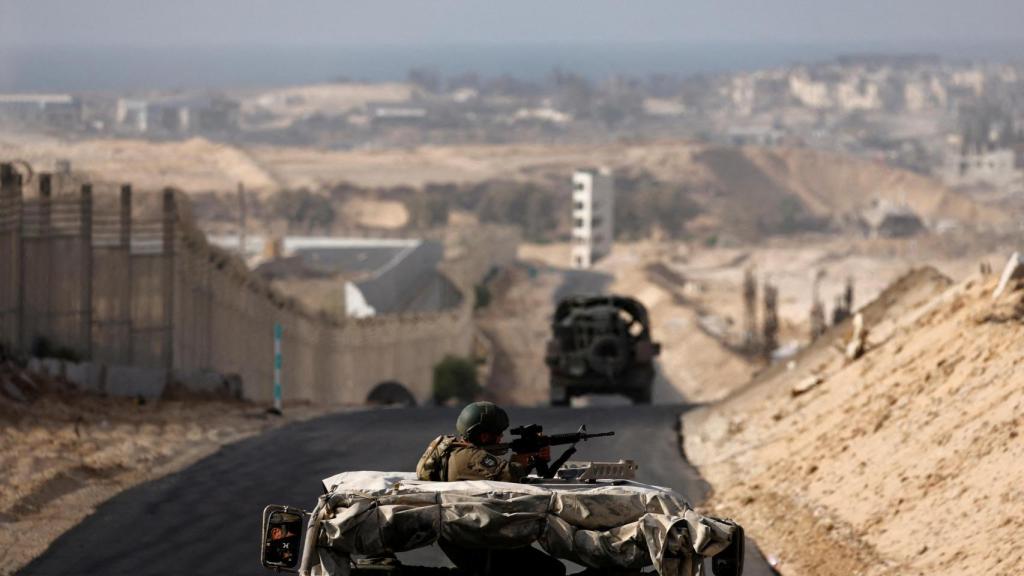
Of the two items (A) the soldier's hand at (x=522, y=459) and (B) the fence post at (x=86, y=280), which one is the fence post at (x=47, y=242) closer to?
(B) the fence post at (x=86, y=280)

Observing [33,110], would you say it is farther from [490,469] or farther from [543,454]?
[490,469]

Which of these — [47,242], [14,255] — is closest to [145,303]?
[47,242]

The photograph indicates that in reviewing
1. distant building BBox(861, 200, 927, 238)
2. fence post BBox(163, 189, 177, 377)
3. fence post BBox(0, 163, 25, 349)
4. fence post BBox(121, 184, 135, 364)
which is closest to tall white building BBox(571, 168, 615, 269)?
distant building BBox(861, 200, 927, 238)

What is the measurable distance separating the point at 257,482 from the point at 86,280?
1190cm

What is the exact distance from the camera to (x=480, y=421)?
1048cm

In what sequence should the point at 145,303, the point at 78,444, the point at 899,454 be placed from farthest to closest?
1. the point at 145,303
2. the point at 78,444
3. the point at 899,454

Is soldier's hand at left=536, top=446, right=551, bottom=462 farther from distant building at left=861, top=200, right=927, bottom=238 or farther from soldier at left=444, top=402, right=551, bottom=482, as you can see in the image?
distant building at left=861, top=200, right=927, bottom=238

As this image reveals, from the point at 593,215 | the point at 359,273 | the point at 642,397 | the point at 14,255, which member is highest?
the point at 14,255

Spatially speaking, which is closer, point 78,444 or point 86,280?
point 78,444

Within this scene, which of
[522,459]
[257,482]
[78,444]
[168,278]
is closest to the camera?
[522,459]

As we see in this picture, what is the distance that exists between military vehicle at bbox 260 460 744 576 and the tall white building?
5611 inches

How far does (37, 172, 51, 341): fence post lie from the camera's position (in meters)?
29.9

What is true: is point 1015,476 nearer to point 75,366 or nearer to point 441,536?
point 441,536

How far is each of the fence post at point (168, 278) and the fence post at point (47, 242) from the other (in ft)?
9.99
